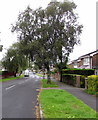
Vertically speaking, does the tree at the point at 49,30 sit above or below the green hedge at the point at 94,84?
Result: above

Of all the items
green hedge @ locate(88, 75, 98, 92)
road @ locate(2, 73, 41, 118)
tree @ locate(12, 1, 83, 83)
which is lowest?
road @ locate(2, 73, 41, 118)

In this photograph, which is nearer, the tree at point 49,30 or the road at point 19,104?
the road at point 19,104

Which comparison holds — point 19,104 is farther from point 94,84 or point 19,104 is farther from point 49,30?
point 49,30

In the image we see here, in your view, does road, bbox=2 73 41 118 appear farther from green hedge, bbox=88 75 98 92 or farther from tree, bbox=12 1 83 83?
tree, bbox=12 1 83 83

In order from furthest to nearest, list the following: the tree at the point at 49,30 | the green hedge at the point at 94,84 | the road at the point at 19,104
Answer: the tree at the point at 49,30 < the green hedge at the point at 94,84 < the road at the point at 19,104

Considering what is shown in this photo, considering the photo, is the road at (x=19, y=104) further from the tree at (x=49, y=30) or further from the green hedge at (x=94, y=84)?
the tree at (x=49, y=30)

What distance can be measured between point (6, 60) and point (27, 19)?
2789 cm

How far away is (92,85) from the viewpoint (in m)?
16.1

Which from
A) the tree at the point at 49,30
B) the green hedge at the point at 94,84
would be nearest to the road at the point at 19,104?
the green hedge at the point at 94,84

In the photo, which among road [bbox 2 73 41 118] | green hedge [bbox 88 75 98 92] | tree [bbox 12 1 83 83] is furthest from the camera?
tree [bbox 12 1 83 83]

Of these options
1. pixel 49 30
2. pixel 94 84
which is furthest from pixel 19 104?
pixel 49 30

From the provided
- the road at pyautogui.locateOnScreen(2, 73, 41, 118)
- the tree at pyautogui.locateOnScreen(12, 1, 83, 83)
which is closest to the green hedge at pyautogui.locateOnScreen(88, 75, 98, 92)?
the road at pyautogui.locateOnScreen(2, 73, 41, 118)

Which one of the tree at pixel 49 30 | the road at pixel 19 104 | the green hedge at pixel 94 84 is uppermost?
the tree at pixel 49 30

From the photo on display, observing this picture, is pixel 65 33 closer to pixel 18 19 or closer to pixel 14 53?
pixel 18 19
